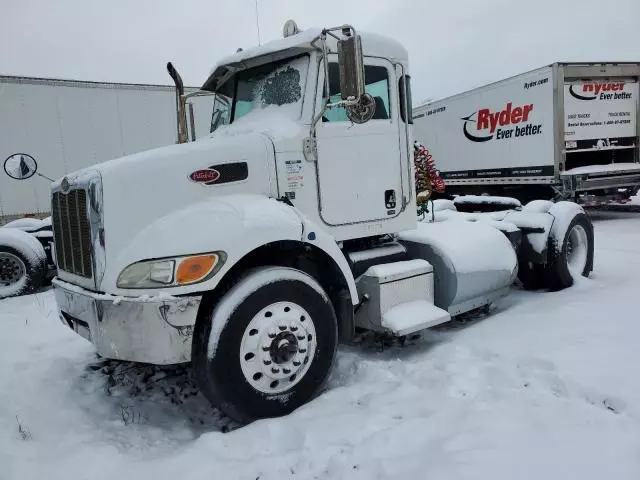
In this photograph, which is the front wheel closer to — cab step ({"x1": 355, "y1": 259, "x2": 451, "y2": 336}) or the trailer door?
cab step ({"x1": 355, "y1": 259, "x2": 451, "y2": 336})

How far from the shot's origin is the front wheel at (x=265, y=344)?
10.5 feet

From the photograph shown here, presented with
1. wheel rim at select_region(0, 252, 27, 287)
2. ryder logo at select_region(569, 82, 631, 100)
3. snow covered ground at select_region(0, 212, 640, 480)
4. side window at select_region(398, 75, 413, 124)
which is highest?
ryder logo at select_region(569, 82, 631, 100)

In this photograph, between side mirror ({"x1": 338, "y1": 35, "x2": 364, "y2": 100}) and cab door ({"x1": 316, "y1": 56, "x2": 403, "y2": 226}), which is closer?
side mirror ({"x1": 338, "y1": 35, "x2": 364, "y2": 100})

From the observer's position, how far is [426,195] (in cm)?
582

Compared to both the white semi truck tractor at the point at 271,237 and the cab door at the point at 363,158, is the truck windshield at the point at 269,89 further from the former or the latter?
the cab door at the point at 363,158

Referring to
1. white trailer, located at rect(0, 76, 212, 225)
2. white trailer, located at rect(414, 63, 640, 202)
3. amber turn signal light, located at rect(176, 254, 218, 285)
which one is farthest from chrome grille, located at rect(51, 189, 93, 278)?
white trailer, located at rect(414, 63, 640, 202)

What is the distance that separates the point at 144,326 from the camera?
3.07 metres

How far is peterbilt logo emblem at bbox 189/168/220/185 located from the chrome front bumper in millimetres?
821

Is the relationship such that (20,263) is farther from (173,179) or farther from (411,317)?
(411,317)

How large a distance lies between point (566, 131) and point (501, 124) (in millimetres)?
2241

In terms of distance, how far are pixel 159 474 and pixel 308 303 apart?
1.38 m

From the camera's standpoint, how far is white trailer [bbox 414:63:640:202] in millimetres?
12125

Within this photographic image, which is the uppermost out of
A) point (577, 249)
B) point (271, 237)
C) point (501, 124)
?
point (501, 124)

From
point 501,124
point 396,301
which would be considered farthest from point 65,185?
point 501,124
